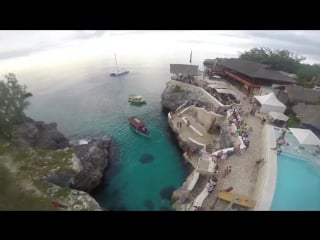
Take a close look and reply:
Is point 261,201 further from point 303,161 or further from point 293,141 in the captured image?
point 293,141

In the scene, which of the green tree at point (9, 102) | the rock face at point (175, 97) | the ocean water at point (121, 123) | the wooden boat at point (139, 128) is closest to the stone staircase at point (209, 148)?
the ocean water at point (121, 123)

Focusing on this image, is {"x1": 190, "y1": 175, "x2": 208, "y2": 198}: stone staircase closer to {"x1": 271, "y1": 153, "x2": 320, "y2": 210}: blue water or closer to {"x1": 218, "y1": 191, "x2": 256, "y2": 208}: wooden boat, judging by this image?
{"x1": 218, "y1": 191, "x2": 256, "y2": 208}: wooden boat

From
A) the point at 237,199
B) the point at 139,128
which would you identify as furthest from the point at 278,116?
the point at 139,128

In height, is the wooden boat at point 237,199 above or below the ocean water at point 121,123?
above

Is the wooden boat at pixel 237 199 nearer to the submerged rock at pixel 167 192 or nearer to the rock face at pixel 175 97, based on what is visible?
the submerged rock at pixel 167 192

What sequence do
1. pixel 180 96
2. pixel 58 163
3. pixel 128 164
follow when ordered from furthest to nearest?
pixel 180 96 < pixel 128 164 < pixel 58 163
